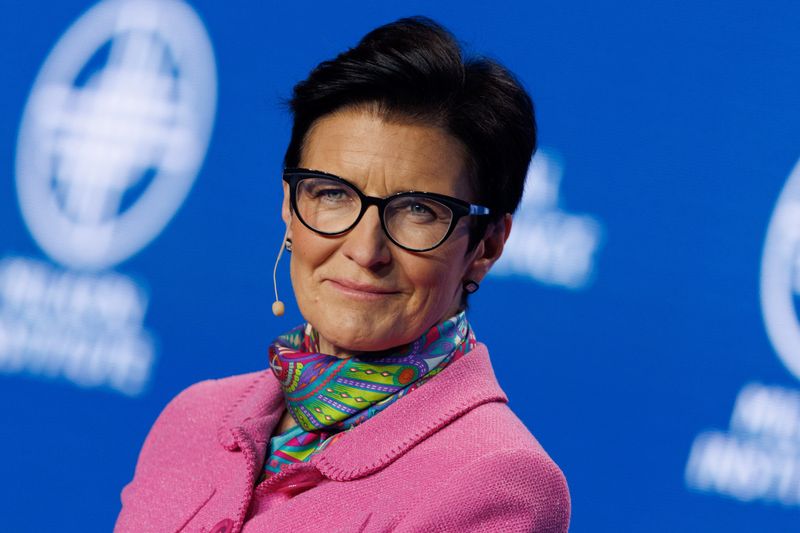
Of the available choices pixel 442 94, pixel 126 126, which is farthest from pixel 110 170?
pixel 442 94

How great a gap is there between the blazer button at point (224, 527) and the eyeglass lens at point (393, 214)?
1.46 feet

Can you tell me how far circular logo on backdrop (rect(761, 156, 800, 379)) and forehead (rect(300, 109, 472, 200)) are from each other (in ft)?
4.12

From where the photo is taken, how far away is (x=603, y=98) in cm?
251

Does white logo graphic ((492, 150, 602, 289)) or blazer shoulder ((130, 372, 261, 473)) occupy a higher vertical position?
white logo graphic ((492, 150, 602, 289))

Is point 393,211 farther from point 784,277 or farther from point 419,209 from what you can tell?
point 784,277

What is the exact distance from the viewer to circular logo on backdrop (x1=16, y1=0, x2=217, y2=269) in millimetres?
2744

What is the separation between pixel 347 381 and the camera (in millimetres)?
1490

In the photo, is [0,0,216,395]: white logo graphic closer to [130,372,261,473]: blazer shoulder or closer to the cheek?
[130,372,261,473]: blazer shoulder

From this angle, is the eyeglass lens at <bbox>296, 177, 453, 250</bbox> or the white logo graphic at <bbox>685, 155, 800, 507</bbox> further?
the white logo graphic at <bbox>685, 155, 800, 507</bbox>

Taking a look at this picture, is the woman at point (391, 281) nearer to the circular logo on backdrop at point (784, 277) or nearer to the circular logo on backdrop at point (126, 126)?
the circular logo on backdrop at point (784, 277)

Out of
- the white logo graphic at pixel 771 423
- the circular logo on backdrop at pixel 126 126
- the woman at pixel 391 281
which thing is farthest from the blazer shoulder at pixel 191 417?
the white logo graphic at pixel 771 423

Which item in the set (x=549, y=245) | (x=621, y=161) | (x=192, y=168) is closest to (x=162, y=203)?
(x=192, y=168)

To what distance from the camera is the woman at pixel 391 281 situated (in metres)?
1.41


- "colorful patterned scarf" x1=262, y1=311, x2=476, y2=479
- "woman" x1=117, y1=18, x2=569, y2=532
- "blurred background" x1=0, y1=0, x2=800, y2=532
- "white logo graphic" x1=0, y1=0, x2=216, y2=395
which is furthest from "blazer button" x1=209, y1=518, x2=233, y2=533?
"white logo graphic" x1=0, y1=0, x2=216, y2=395
